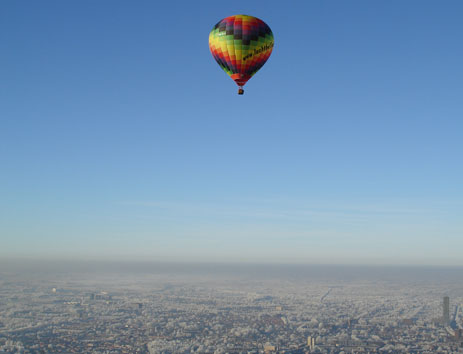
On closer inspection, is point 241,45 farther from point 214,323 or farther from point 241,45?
point 214,323

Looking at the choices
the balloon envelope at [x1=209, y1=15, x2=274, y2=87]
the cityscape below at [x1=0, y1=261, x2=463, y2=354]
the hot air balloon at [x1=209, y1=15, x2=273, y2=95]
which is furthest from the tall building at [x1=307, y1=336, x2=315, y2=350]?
the balloon envelope at [x1=209, y1=15, x2=274, y2=87]

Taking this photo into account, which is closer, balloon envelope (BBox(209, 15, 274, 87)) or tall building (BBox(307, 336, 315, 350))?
balloon envelope (BBox(209, 15, 274, 87))

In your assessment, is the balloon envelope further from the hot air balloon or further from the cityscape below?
the cityscape below

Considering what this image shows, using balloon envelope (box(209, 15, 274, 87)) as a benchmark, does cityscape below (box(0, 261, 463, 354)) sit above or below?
below

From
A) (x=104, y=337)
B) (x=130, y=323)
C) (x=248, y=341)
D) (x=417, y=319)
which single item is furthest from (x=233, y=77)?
(x=417, y=319)

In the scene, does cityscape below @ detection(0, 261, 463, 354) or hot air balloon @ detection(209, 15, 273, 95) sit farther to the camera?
cityscape below @ detection(0, 261, 463, 354)

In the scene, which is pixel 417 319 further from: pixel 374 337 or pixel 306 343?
pixel 306 343

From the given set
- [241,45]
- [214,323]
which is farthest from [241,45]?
[214,323]

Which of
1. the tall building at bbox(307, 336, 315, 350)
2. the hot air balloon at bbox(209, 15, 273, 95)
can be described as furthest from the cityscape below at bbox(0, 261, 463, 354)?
the hot air balloon at bbox(209, 15, 273, 95)
